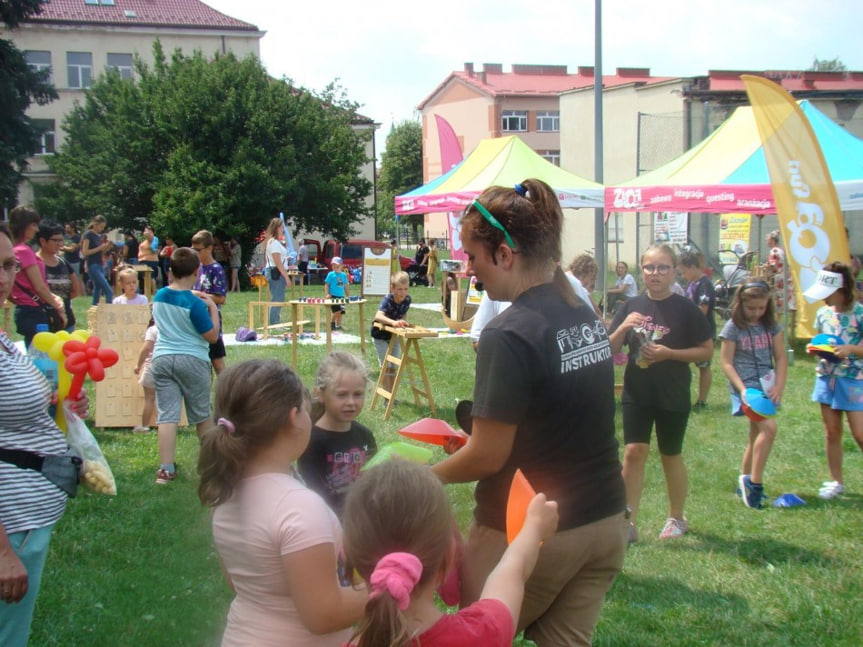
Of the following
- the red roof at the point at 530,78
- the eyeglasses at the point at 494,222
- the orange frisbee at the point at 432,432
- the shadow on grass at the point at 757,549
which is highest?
the red roof at the point at 530,78

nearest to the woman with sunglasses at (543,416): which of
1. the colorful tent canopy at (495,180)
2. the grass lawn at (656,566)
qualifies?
the grass lawn at (656,566)

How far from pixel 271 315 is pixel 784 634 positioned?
12.1 meters

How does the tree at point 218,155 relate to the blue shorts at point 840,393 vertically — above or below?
above

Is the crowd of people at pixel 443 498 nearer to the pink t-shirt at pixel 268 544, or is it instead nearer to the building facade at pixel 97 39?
the pink t-shirt at pixel 268 544

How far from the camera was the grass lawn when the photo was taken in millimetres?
3912

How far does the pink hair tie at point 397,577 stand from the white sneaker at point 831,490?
5162 millimetres

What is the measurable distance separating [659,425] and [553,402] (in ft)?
9.68

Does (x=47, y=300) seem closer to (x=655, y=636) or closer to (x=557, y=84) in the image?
(x=655, y=636)

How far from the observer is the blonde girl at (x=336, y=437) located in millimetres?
3465

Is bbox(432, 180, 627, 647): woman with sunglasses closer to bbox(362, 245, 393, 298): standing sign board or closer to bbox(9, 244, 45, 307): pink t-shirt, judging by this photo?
bbox(9, 244, 45, 307): pink t-shirt

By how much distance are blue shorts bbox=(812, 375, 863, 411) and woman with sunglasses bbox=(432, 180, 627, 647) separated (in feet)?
13.5

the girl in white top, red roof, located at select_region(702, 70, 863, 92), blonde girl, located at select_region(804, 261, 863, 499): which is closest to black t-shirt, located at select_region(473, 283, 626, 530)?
blonde girl, located at select_region(804, 261, 863, 499)

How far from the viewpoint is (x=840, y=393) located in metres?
5.80

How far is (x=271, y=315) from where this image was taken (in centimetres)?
1491
